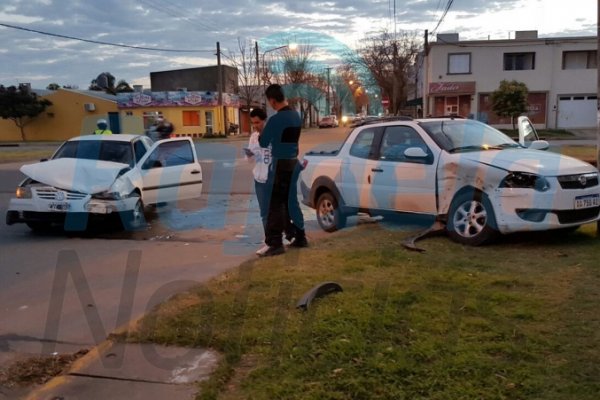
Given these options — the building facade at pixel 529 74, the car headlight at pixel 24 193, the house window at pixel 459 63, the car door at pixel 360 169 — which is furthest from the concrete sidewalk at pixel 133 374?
the house window at pixel 459 63

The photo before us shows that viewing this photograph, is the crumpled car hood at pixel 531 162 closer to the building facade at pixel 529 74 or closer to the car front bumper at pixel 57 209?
the car front bumper at pixel 57 209

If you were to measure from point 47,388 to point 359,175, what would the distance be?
5.72 metres

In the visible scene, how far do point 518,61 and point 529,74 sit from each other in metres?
1.27

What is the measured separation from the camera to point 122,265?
7094 mm

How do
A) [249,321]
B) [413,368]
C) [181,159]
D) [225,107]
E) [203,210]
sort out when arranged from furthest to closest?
[225,107]
[203,210]
[181,159]
[249,321]
[413,368]

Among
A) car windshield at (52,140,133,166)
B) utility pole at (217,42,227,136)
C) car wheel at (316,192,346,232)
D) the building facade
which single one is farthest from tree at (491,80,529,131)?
car windshield at (52,140,133,166)

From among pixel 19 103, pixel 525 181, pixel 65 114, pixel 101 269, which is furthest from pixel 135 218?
pixel 65 114

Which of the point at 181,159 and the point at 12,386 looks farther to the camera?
the point at 181,159

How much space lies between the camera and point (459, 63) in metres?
43.8

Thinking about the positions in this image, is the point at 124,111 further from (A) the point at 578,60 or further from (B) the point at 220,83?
(A) the point at 578,60

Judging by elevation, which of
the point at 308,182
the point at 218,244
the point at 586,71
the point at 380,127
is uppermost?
the point at 586,71

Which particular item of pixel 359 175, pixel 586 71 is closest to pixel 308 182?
pixel 359 175

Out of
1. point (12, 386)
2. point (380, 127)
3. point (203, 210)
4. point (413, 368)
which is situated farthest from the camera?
point (203, 210)

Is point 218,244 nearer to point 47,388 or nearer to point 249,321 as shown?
point 249,321
